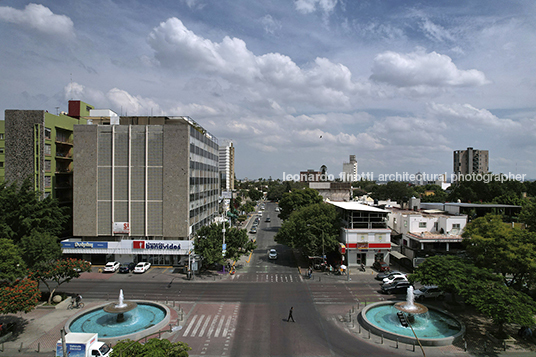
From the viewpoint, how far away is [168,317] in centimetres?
2992

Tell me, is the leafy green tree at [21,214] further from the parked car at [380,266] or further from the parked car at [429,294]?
the parked car at [429,294]

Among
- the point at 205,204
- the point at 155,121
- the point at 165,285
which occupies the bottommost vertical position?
the point at 165,285

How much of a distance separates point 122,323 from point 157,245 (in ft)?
68.3

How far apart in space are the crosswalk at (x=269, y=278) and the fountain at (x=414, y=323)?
46.2ft

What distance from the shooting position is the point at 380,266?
4784 cm

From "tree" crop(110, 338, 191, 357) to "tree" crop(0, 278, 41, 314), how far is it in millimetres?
15927

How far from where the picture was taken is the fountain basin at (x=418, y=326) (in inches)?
1041

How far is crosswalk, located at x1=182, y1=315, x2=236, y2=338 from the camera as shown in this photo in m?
27.9

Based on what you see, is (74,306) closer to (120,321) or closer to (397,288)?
(120,321)

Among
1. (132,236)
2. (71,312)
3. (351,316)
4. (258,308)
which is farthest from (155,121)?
(351,316)

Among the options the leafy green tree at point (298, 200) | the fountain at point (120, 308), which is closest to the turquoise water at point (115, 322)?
the fountain at point (120, 308)

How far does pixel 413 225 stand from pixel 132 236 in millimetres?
48343

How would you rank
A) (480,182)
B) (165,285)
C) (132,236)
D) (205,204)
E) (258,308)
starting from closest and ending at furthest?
(258,308)
(165,285)
(132,236)
(205,204)
(480,182)

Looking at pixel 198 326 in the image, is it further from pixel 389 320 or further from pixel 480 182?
pixel 480 182
